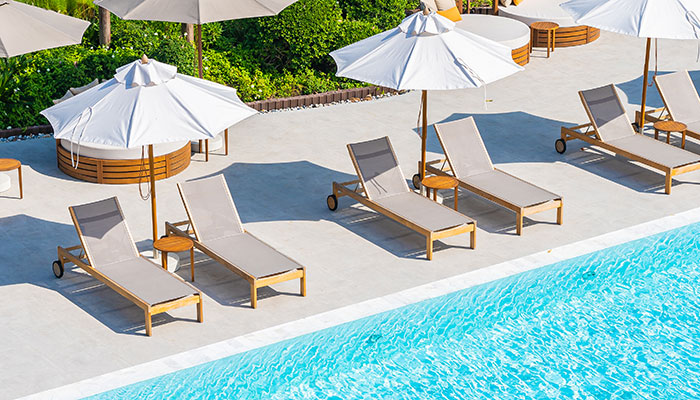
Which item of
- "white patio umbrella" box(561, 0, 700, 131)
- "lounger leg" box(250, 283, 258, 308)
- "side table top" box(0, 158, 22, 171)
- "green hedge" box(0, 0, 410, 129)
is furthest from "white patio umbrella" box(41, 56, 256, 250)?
"white patio umbrella" box(561, 0, 700, 131)

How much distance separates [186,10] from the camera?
16.7m

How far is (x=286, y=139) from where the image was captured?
744 inches

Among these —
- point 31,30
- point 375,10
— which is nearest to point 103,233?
point 31,30

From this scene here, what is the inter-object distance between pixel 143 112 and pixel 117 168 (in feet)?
13.2

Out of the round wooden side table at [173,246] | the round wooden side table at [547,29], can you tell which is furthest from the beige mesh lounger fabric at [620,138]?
the round wooden side table at [173,246]

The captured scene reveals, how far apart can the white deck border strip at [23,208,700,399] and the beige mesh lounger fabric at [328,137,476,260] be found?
0.71 metres

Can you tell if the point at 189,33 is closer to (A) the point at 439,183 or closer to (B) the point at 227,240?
(A) the point at 439,183

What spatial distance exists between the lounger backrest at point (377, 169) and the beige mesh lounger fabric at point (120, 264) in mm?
3496

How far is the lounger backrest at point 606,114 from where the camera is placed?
58.3 ft

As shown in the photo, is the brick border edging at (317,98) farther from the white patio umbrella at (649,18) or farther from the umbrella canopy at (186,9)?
the white patio umbrella at (649,18)

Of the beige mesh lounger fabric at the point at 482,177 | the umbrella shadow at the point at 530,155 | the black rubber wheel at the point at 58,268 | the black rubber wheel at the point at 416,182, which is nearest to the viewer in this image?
the black rubber wheel at the point at 58,268

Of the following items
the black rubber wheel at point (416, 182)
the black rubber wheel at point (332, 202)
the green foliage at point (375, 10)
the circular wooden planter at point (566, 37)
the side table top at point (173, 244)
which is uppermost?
the green foliage at point (375, 10)

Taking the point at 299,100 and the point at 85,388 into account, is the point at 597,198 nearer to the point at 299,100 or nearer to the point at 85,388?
the point at 299,100

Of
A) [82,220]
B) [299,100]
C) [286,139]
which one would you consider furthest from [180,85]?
[299,100]
